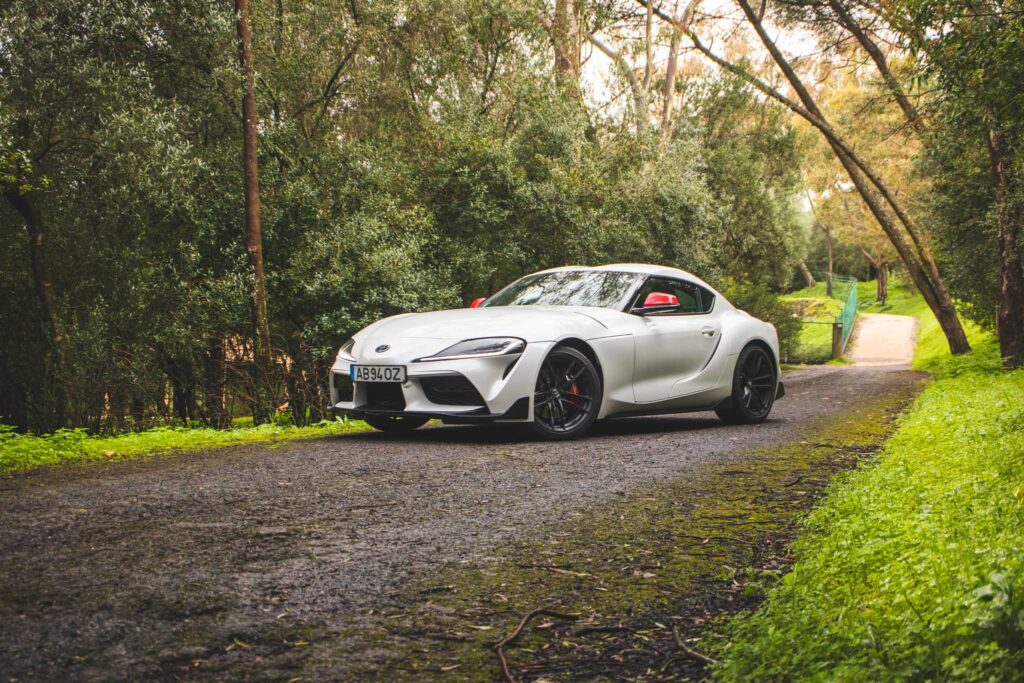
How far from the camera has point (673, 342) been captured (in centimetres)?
790

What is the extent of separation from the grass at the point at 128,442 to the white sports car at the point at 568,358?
89 cm

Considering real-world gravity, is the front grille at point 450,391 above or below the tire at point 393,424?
above

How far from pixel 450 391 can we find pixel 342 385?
113cm

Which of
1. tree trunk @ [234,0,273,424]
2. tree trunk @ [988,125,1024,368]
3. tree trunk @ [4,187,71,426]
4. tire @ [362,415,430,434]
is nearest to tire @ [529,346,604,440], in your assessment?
tire @ [362,415,430,434]

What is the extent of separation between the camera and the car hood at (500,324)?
677 centimetres

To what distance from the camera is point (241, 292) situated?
12.8 metres

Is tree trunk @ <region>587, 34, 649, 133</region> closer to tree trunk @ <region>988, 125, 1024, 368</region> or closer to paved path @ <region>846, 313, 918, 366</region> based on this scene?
tree trunk @ <region>988, 125, 1024, 368</region>

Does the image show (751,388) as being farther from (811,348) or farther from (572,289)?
(811,348)

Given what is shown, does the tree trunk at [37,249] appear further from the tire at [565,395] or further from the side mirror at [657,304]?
the side mirror at [657,304]

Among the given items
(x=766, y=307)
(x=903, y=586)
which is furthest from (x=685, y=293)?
(x=766, y=307)

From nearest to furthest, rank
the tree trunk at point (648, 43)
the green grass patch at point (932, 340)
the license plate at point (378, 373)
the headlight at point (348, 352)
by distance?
the license plate at point (378, 373), the headlight at point (348, 352), the green grass patch at point (932, 340), the tree trunk at point (648, 43)

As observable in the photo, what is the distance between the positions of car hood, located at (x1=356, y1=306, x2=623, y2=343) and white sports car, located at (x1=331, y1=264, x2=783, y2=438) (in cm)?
1

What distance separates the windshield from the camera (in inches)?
312

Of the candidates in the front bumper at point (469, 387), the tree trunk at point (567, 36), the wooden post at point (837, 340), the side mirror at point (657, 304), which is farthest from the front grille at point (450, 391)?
the wooden post at point (837, 340)
